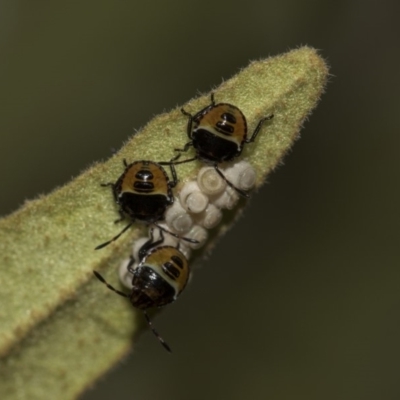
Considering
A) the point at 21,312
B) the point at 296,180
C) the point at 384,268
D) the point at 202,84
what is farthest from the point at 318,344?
the point at 21,312

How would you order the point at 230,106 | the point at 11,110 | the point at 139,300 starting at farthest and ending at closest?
the point at 11,110
the point at 139,300
the point at 230,106

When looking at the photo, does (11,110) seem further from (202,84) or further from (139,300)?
(139,300)

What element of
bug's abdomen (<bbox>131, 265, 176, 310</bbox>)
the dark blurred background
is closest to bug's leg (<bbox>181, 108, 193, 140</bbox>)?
bug's abdomen (<bbox>131, 265, 176, 310</bbox>)

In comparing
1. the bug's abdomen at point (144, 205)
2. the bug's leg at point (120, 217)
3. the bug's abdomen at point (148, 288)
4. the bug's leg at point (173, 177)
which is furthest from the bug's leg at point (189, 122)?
the bug's abdomen at point (148, 288)

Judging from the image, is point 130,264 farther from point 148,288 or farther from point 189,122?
point 189,122

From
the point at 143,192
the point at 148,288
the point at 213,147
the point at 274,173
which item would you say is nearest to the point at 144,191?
the point at 143,192

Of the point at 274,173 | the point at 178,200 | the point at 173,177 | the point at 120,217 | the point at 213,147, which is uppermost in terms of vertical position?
the point at 213,147

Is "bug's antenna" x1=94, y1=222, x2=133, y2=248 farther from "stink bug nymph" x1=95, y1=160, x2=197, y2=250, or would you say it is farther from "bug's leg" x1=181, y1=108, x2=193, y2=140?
"bug's leg" x1=181, y1=108, x2=193, y2=140
